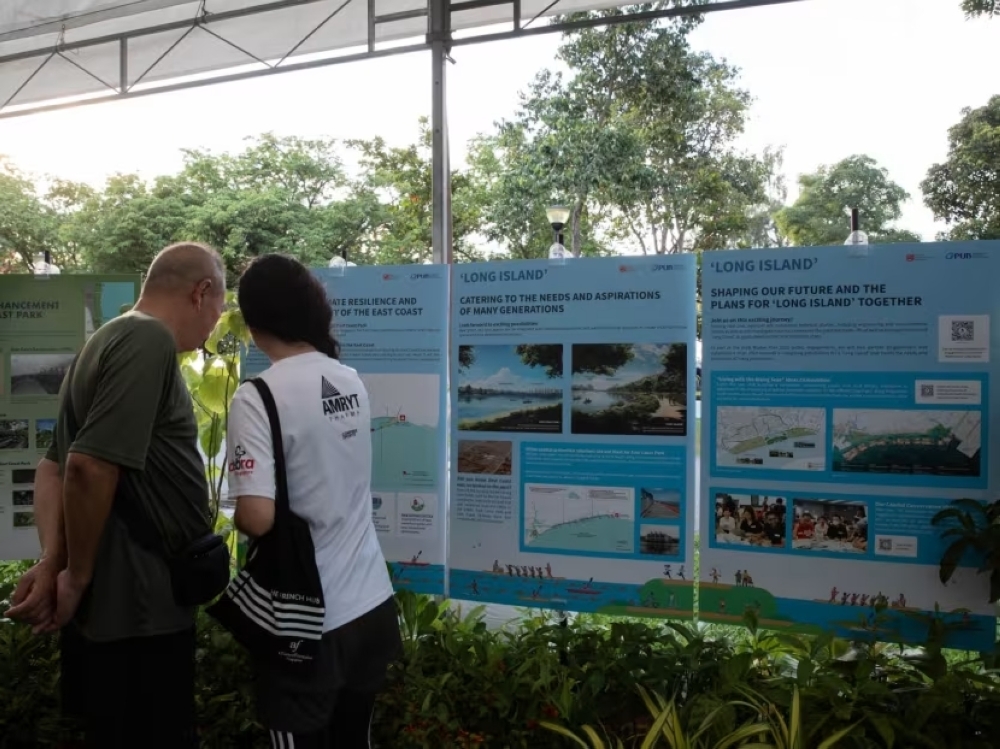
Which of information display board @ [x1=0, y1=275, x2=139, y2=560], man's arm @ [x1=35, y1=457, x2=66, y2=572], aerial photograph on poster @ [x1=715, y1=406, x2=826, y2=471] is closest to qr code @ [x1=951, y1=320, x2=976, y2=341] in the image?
aerial photograph on poster @ [x1=715, y1=406, x2=826, y2=471]

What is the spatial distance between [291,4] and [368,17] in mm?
510

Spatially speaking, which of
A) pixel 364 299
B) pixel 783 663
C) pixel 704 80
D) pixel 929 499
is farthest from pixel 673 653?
pixel 704 80

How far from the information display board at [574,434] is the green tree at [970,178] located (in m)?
8.91

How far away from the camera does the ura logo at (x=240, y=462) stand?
1465 millimetres

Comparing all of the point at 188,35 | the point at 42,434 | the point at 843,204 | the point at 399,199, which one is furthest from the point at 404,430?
the point at 399,199

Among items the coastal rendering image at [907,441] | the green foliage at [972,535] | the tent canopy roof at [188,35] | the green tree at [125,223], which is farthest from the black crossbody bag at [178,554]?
the green tree at [125,223]

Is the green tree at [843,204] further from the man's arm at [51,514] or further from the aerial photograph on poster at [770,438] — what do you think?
the man's arm at [51,514]

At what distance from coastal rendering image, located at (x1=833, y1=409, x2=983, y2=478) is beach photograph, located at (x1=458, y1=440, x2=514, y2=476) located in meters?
A: 1.01

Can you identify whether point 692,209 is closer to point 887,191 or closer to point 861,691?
point 887,191

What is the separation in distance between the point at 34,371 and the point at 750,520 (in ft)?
9.19

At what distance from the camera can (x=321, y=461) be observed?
4.99 ft

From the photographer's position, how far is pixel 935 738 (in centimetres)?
195

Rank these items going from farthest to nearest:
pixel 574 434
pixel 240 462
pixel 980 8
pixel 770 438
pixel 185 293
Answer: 1. pixel 980 8
2. pixel 574 434
3. pixel 770 438
4. pixel 185 293
5. pixel 240 462

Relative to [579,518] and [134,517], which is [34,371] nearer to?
[134,517]
